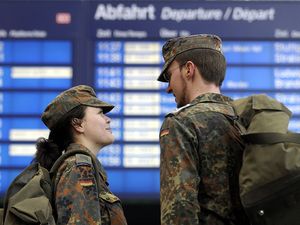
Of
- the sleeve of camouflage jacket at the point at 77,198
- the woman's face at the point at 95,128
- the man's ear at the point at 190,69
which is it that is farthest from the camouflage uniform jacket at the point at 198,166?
the woman's face at the point at 95,128

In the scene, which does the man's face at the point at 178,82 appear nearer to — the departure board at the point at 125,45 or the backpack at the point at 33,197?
the backpack at the point at 33,197

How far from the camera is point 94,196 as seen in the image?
81.4 inches

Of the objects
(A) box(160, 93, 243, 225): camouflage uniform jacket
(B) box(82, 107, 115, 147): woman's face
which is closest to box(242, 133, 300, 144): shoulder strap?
(A) box(160, 93, 243, 225): camouflage uniform jacket

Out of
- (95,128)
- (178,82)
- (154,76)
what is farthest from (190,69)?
(154,76)

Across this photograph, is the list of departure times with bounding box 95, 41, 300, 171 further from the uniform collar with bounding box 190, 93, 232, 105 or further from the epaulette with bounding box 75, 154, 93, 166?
the uniform collar with bounding box 190, 93, 232, 105

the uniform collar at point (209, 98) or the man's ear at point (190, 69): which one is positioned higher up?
the man's ear at point (190, 69)

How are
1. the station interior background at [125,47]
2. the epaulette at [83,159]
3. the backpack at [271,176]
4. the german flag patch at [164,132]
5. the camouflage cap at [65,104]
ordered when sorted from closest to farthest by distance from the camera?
the backpack at [271,176], the german flag patch at [164,132], the epaulette at [83,159], the camouflage cap at [65,104], the station interior background at [125,47]

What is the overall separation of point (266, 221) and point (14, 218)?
0.86 meters

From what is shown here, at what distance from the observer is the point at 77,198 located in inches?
80.1

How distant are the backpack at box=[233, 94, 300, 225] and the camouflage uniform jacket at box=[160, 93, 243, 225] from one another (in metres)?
0.10

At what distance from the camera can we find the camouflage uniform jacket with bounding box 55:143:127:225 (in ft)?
6.63

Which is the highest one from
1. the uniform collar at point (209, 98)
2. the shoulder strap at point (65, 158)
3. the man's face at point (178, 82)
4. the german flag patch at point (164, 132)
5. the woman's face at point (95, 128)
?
the man's face at point (178, 82)

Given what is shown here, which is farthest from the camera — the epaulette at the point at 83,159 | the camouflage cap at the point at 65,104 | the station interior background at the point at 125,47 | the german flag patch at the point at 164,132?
the station interior background at the point at 125,47

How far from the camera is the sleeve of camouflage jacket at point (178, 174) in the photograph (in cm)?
168
